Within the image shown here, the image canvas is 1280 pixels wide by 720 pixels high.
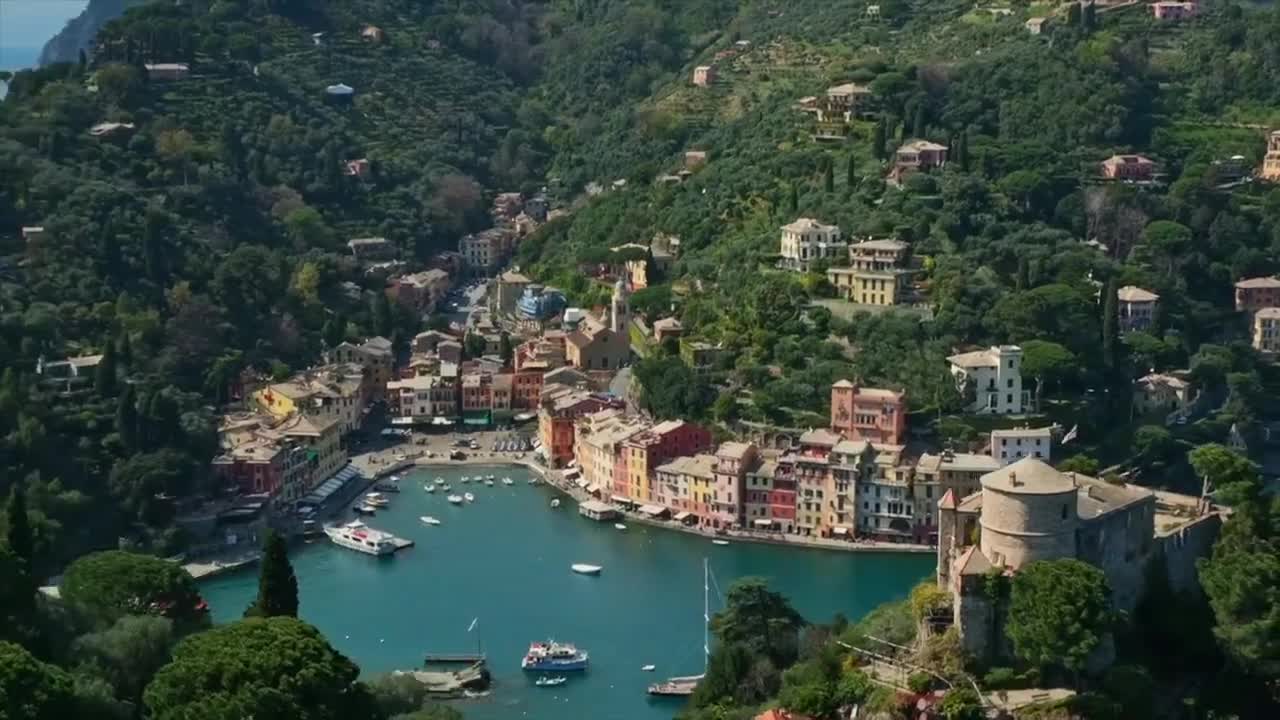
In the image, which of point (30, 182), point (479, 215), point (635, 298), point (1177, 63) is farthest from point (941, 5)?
point (30, 182)

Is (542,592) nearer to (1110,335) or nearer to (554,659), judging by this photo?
(554,659)

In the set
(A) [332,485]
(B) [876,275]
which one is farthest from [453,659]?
(B) [876,275]

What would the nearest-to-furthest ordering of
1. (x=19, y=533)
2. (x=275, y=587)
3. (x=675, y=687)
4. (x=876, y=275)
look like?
1. (x=19, y=533)
2. (x=275, y=587)
3. (x=675, y=687)
4. (x=876, y=275)

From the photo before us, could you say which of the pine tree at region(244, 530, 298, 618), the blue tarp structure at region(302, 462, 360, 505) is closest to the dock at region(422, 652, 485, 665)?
the pine tree at region(244, 530, 298, 618)

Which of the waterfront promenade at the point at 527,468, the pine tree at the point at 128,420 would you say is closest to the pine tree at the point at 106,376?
the pine tree at the point at 128,420

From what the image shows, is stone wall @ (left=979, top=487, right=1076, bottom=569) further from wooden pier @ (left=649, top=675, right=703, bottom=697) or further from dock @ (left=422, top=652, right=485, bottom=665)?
dock @ (left=422, top=652, right=485, bottom=665)

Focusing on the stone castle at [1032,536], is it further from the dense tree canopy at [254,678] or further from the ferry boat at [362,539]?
the ferry boat at [362,539]
